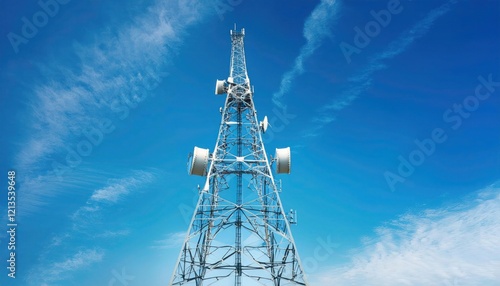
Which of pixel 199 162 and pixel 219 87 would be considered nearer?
pixel 199 162

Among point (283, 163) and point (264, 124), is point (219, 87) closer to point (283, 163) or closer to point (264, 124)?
point (264, 124)

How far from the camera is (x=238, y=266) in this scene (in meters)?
27.7

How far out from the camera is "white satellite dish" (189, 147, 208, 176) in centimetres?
2956

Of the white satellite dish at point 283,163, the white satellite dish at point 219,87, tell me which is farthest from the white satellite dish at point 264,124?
the white satellite dish at point 219,87

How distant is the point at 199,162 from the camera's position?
1164 inches

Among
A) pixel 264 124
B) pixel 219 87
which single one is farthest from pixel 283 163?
pixel 219 87

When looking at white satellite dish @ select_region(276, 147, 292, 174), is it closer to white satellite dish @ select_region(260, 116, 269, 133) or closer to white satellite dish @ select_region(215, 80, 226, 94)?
white satellite dish @ select_region(260, 116, 269, 133)

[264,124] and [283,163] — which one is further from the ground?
[264,124]

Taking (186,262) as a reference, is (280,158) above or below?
above

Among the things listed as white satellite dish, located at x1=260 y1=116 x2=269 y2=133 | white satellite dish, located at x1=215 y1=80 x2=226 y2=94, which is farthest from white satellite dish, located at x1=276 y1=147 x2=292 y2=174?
white satellite dish, located at x1=215 y1=80 x2=226 y2=94

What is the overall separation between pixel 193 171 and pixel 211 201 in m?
2.97

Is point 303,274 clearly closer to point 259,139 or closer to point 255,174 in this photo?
point 255,174

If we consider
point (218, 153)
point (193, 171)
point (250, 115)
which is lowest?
point (193, 171)

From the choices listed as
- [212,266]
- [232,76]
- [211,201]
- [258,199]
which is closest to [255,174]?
[258,199]
